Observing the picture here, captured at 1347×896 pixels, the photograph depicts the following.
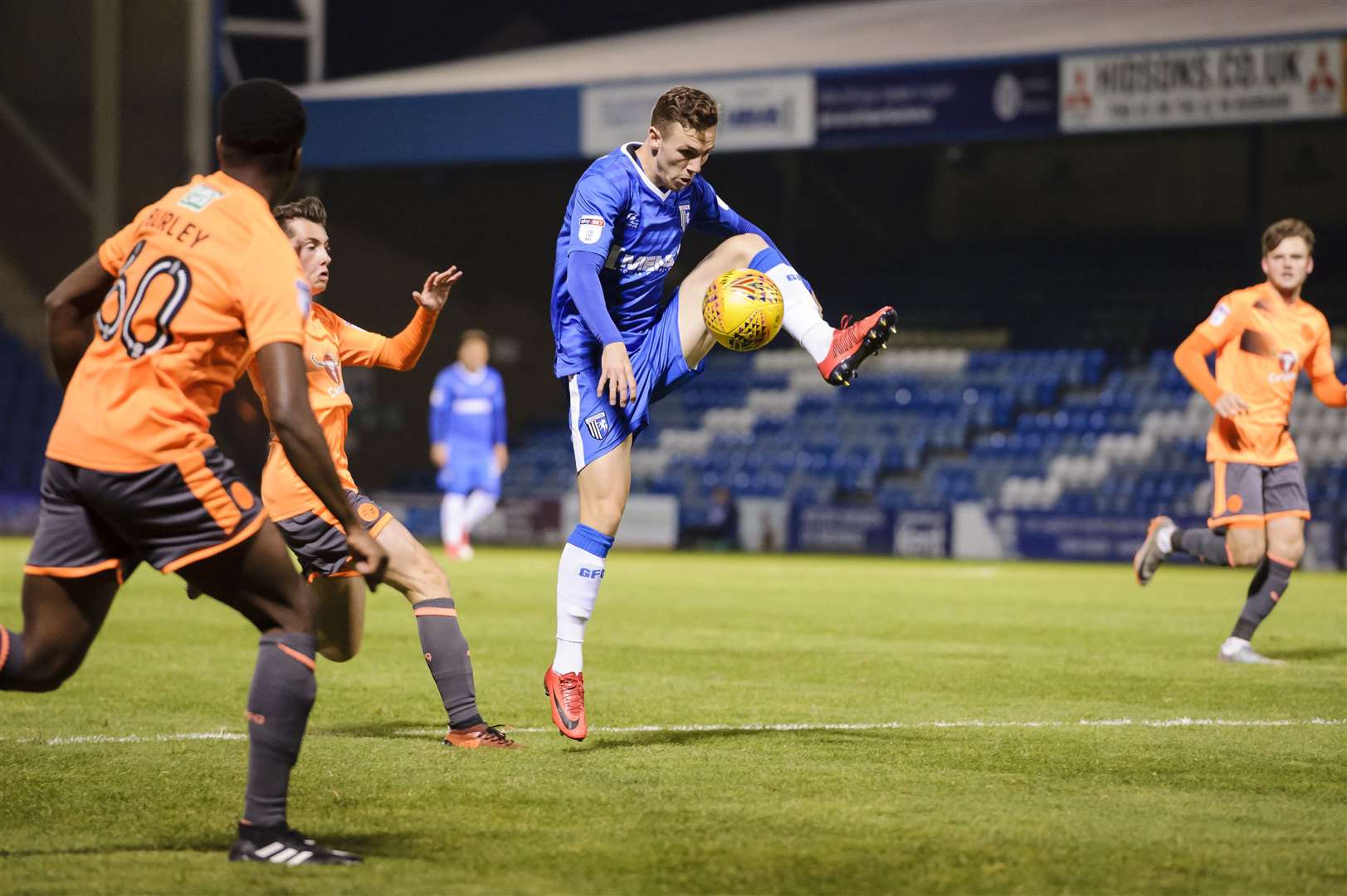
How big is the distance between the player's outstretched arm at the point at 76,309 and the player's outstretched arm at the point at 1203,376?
6.41 meters

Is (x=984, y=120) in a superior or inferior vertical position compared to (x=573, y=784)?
superior

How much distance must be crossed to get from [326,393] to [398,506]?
65.4 ft

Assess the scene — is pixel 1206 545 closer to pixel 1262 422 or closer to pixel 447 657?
pixel 1262 422

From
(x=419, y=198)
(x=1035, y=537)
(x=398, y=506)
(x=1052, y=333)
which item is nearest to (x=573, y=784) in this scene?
(x=1035, y=537)

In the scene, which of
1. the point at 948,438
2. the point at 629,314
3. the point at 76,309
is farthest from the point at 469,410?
the point at 76,309

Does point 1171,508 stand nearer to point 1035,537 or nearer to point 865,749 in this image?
point 1035,537

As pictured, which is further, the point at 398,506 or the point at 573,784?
the point at 398,506

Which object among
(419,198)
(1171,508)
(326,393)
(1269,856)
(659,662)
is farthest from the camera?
(419,198)

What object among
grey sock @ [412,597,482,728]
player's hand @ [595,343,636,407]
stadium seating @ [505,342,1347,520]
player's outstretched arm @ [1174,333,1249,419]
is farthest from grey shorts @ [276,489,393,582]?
stadium seating @ [505,342,1347,520]

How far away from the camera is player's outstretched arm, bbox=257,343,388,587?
4.09 m

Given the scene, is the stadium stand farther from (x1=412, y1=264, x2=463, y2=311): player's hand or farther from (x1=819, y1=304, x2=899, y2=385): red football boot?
(x1=819, y1=304, x2=899, y2=385): red football boot

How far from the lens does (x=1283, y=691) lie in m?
8.23

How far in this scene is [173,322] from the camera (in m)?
4.23

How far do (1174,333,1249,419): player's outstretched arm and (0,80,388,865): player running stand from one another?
622 cm
